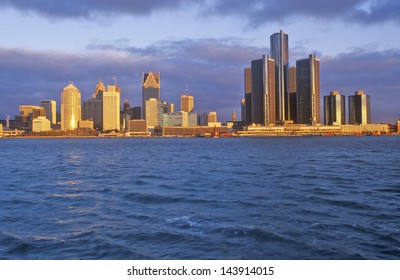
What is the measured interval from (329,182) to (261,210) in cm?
1237

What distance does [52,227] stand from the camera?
52.1 feet

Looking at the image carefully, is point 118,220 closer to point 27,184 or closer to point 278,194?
point 278,194

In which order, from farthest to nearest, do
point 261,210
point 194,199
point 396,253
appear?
point 194,199 → point 261,210 → point 396,253

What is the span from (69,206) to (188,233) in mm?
8682

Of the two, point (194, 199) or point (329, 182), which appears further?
point (329, 182)

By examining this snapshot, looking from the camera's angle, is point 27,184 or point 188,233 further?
point 27,184

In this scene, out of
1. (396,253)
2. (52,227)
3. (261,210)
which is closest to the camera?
(396,253)
